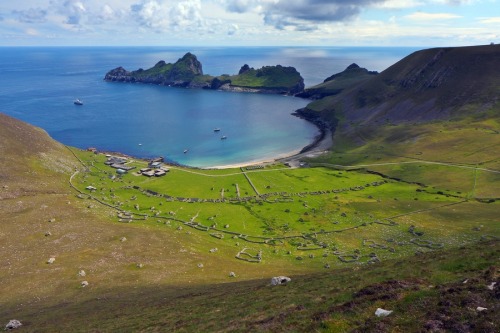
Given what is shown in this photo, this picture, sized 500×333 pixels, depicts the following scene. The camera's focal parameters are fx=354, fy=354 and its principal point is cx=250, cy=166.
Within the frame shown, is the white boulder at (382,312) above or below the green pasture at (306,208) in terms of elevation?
above

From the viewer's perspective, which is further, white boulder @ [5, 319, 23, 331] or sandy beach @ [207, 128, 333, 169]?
sandy beach @ [207, 128, 333, 169]

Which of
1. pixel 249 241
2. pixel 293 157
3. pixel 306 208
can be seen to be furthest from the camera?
pixel 293 157

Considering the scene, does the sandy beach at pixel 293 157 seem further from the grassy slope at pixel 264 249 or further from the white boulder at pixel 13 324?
the white boulder at pixel 13 324

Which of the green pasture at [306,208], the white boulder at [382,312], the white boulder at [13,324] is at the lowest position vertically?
the green pasture at [306,208]

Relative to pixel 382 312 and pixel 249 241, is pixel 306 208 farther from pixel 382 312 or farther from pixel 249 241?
pixel 382 312

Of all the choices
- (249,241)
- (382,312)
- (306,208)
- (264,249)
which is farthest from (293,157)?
(382,312)

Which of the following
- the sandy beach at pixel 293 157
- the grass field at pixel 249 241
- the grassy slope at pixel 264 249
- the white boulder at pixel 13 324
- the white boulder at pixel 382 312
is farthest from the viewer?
the sandy beach at pixel 293 157

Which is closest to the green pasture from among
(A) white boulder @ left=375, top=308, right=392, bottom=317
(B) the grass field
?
(B) the grass field

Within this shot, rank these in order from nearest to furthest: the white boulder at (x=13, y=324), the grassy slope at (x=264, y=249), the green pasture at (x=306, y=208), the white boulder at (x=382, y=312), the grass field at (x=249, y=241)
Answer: the white boulder at (x=382, y=312)
the grassy slope at (x=264, y=249)
the grass field at (x=249, y=241)
the white boulder at (x=13, y=324)
the green pasture at (x=306, y=208)

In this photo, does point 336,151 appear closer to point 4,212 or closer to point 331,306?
point 4,212

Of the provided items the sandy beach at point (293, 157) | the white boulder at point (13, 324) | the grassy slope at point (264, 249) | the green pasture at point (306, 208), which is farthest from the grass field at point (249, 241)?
the sandy beach at point (293, 157)

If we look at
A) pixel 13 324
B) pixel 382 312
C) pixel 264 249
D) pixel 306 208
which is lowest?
pixel 264 249

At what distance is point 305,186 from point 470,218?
5343 cm

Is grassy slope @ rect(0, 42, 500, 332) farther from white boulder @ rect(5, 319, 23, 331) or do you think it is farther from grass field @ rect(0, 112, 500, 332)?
white boulder @ rect(5, 319, 23, 331)
